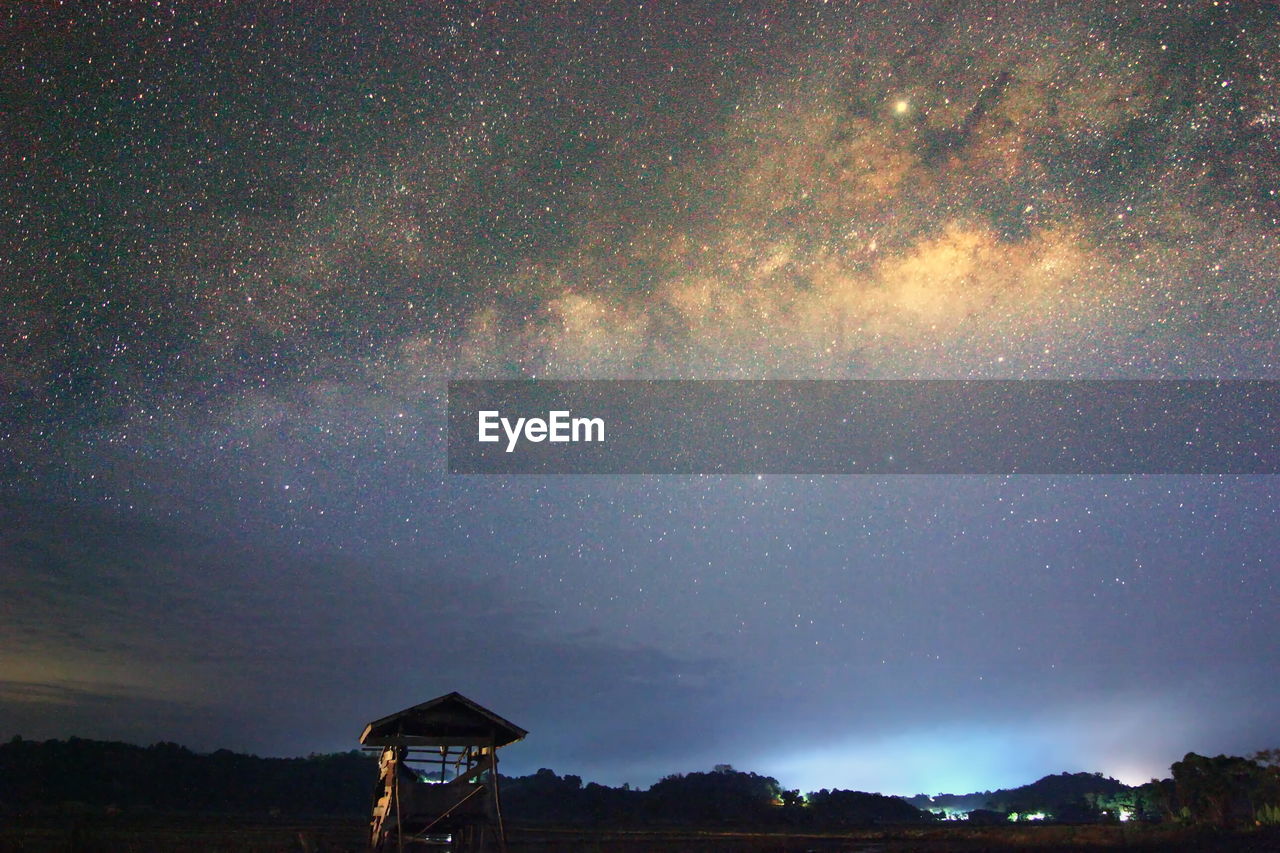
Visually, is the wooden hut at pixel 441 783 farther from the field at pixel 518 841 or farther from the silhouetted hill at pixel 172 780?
the silhouetted hill at pixel 172 780

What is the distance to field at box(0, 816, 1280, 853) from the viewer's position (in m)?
20.5

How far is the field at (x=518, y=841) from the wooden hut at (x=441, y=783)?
2381mm

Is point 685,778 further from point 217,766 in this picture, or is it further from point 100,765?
point 100,765

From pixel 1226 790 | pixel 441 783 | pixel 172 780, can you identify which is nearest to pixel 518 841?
pixel 441 783

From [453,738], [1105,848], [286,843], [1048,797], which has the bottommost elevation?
[1048,797]

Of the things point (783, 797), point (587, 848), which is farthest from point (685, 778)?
point (587, 848)

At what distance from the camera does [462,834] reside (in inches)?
680

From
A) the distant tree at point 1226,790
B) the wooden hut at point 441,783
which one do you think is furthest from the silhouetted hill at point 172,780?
the distant tree at point 1226,790

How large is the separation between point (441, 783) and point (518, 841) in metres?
9.41

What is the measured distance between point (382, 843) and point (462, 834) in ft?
5.55

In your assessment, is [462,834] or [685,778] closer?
[462,834]

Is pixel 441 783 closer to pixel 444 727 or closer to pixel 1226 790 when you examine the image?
pixel 444 727

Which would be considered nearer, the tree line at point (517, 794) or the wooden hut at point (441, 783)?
the wooden hut at point (441, 783)

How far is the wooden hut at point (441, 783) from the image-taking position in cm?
1622
